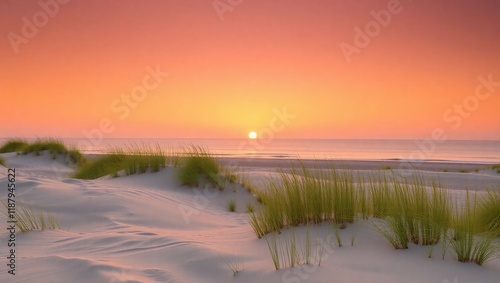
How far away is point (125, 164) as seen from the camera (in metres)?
10.2

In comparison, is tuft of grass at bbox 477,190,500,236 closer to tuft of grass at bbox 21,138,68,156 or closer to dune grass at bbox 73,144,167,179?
dune grass at bbox 73,144,167,179

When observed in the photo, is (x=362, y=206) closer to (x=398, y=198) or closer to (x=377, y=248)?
(x=398, y=198)

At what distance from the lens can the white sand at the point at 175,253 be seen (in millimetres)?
3010

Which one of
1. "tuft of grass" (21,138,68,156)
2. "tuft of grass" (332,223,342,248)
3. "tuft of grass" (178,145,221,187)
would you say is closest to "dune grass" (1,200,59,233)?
"tuft of grass" (332,223,342,248)

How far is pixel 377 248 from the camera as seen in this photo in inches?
135

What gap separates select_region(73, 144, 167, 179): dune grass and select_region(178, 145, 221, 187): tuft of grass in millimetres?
979

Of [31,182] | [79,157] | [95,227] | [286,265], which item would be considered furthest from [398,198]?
[79,157]

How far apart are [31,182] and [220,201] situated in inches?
133

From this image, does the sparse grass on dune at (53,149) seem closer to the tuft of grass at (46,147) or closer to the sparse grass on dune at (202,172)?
the tuft of grass at (46,147)

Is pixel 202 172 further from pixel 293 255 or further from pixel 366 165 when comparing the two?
pixel 366 165

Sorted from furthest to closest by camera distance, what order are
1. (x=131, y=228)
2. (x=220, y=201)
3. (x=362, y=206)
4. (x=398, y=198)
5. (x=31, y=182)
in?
(x=220, y=201), (x=31, y=182), (x=131, y=228), (x=362, y=206), (x=398, y=198)

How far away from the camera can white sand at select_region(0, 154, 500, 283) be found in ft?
9.87

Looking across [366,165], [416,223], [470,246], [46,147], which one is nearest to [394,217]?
[416,223]

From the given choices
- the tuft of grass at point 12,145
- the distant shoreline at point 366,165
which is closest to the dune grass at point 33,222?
the distant shoreline at point 366,165
